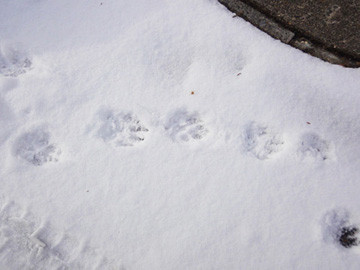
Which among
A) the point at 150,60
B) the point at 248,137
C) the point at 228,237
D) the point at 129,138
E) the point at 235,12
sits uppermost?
the point at 235,12

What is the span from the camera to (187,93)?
140cm

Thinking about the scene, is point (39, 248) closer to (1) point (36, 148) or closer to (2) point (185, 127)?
(1) point (36, 148)

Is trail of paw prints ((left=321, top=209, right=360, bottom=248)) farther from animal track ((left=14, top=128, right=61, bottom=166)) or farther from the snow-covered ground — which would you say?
animal track ((left=14, top=128, right=61, bottom=166))

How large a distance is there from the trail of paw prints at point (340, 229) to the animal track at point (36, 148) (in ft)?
5.00

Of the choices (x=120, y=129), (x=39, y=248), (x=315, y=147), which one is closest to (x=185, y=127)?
(x=120, y=129)

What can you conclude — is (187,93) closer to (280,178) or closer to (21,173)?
(280,178)

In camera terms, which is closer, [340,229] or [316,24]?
[340,229]

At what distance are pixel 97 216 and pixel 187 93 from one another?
86 cm

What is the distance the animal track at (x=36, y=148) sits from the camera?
1338mm

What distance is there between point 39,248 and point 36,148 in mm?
548

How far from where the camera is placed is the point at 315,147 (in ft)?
4.32

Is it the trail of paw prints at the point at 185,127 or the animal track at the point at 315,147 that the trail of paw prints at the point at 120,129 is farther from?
the animal track at the point at 315,147

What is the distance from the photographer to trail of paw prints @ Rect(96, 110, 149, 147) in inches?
53.2

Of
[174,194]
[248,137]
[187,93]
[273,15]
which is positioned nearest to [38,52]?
[187,93]
